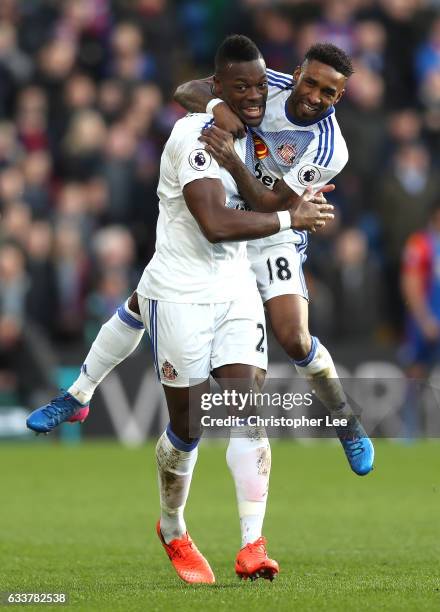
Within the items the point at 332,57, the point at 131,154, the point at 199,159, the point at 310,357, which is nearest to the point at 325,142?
the point at 332,57

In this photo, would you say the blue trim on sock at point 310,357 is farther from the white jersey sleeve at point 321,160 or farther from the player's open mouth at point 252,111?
the player's open mouth at point 252,111

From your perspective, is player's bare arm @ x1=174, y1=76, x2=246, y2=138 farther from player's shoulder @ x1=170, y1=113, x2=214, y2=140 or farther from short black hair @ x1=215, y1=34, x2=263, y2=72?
short black hair @ x1=215, y1=34, x2=263, y2=72

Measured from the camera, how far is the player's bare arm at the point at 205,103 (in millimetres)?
7633

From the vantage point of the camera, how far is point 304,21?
19656mm

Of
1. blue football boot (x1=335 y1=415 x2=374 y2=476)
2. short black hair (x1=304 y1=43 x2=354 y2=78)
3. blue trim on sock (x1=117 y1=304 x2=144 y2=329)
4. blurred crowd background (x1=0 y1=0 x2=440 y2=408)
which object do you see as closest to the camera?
short black hair (x1=304 y1=43 x2=354 y2=78)

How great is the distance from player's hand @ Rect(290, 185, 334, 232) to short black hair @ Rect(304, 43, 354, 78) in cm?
71

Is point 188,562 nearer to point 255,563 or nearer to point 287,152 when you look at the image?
point 255,563

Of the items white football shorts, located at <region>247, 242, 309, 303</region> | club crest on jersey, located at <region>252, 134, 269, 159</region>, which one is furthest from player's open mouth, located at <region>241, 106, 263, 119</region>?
white football shorts, located at <region>247, 242, 309, 303</region>

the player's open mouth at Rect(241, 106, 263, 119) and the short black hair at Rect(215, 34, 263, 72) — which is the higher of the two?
the short black hair at Rect(215, 34, 263, 72)

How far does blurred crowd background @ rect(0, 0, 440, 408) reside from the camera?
1662cm

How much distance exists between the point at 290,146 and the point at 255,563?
7.27ft

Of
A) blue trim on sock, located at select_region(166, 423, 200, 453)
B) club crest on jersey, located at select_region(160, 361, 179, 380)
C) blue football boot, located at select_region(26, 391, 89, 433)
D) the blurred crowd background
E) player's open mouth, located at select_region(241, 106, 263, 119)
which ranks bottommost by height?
the blurred crowd background

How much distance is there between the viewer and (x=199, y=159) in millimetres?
7453

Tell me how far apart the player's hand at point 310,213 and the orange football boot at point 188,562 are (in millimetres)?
1836
